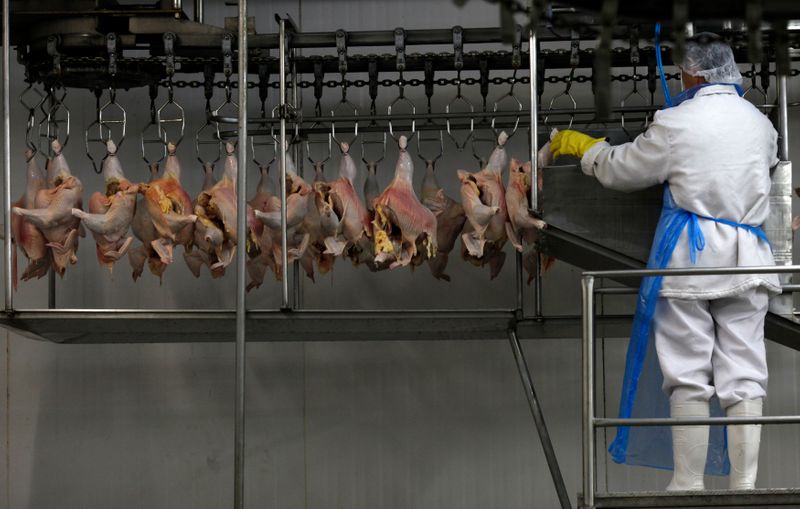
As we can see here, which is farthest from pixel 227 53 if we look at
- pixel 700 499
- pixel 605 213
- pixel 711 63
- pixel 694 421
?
pixel 700 499

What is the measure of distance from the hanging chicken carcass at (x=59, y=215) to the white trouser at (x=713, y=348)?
8.71 feet

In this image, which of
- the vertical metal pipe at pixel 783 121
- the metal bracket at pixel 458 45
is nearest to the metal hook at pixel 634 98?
the vertical metal pipe at pixel 783 121

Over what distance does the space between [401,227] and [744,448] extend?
5.73 ft

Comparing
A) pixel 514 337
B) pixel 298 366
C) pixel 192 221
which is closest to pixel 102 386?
pixel 298 366

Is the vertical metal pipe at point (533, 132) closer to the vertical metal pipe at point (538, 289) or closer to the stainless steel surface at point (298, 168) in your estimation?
the vertical metal pipe at point (538, 289)

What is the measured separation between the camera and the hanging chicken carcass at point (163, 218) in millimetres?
5184

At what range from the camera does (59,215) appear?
17.2 feet

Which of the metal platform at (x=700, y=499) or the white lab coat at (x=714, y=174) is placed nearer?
the metal platform at (x=700, y=499)

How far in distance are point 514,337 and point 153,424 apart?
233 centimetres

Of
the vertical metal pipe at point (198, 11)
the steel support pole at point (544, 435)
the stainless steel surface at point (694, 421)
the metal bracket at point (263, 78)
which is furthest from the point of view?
the vertical metal pipe at point (198, 11)

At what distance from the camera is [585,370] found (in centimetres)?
365

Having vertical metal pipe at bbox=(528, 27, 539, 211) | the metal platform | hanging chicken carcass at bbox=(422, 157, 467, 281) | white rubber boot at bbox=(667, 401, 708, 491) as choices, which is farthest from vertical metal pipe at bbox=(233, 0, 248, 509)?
white rubber boot at bbox=(667, 401, 708, 491)

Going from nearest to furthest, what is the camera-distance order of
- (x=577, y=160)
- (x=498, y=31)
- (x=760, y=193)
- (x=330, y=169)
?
(x=760, y=193)
(x=577, y=160)
(x=498, y=31)
(x=330, y=169)

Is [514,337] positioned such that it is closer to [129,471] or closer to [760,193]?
[760,193]
